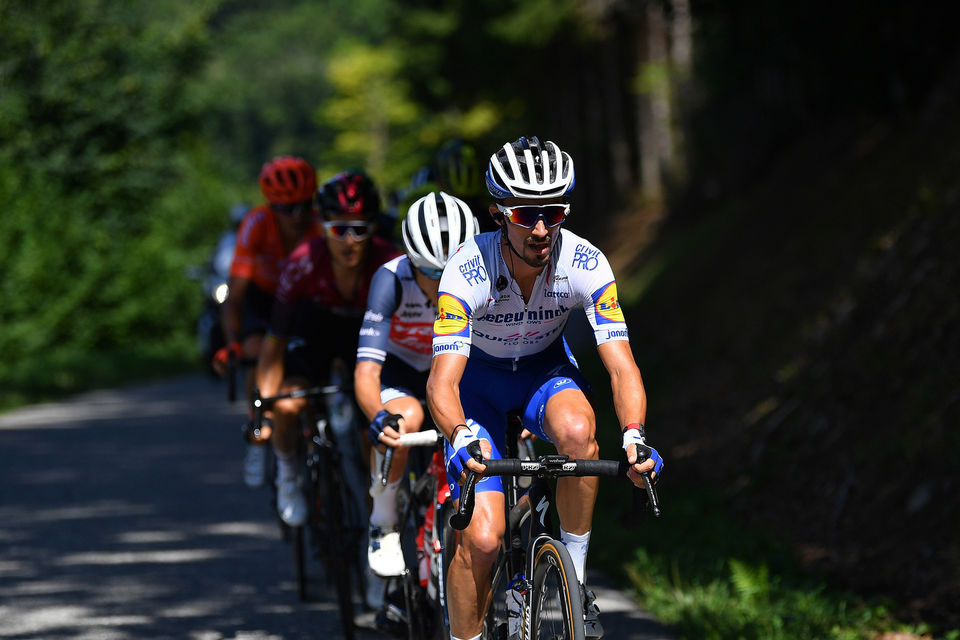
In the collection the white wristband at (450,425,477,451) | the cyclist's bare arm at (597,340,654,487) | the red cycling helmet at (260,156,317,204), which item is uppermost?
the red cycling helmet at (260,156,317,204)

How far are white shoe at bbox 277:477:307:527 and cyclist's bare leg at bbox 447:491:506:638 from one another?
256 cm

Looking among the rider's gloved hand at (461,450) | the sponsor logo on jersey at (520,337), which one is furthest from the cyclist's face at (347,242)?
the rider's gloved hand at (461,450)

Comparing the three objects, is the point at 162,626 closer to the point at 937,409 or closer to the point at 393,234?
the point at 393,234

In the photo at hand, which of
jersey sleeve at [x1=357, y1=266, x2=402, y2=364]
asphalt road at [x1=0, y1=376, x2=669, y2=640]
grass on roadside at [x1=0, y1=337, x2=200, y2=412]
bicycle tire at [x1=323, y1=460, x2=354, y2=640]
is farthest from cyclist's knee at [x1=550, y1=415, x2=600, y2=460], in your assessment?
grass on roadside at [x1=0, y1=337, x2=200, y2=412]

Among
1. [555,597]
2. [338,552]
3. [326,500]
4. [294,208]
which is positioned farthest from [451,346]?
[294,208]

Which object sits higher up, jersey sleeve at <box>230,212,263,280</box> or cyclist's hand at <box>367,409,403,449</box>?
jersey sleeve at <box>230,212,263,280</box>

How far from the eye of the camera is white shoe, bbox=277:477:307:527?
22.8ft

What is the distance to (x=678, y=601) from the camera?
21.0ft

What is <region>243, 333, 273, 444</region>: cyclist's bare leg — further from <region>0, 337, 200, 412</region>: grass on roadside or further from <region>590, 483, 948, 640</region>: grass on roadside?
<region>0, 337, 200, 412</region>: grass on roadside

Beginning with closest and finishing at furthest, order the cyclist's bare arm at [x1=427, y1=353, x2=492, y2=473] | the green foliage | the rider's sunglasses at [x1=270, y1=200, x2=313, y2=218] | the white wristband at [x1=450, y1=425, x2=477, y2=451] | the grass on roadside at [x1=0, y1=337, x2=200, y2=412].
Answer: the white wristband at [x1=450, y1=425, x2=477, y2=451] → the cyclist's bare arm at [x1=427, y1=353, x2=492, y2=473] → the rider's sunglasses at [x1=270, y1=200, x2=313, y2=218] → the grass on roadside at [x1=0, y1=337, x2=200, y2=412] → the green foliage

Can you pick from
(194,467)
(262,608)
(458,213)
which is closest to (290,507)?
(262,608)

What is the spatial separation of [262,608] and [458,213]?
251 centimetres

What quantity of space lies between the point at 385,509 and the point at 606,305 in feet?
6.13

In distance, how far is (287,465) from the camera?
7152mm
